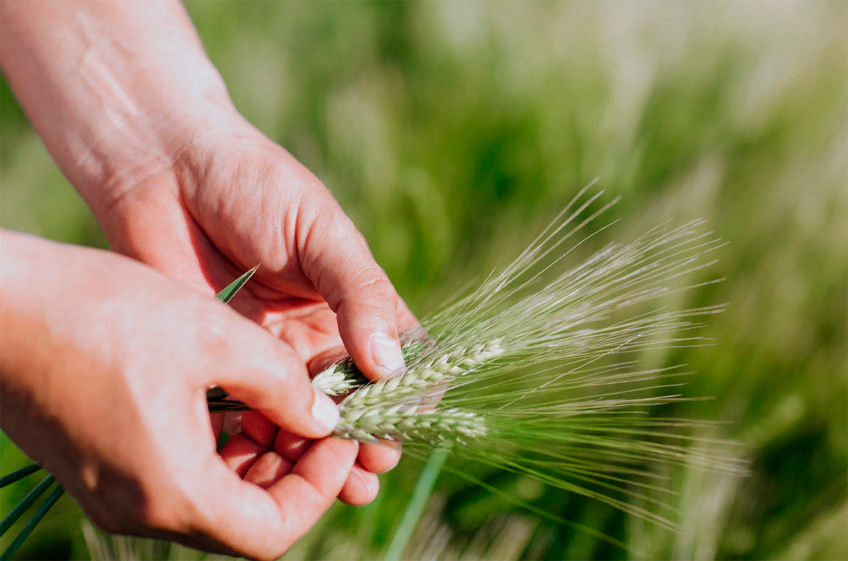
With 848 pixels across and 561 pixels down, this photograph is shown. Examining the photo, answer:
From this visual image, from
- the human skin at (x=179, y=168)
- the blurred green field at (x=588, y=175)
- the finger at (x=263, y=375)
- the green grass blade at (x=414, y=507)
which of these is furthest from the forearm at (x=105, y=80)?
the green grass blade at (x=414, y=507)

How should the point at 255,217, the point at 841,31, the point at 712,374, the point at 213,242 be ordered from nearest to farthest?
the point at 255,217 < the point at 213,242 < the point at 712,374 < the point at 841,31

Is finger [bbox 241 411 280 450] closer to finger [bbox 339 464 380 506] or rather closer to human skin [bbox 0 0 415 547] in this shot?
human skin [bbox 0 0 415 547]

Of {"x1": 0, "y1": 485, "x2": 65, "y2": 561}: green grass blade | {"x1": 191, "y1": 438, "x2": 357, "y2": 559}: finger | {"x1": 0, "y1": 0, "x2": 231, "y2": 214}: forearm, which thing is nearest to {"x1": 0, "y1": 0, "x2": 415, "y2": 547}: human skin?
{"x1": 0, "y1": 0, "x2": 231, "y2": 214}: forearm

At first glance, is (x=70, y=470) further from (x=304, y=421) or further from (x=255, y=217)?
(x=255, y=217)

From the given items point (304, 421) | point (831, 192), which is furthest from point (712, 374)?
point (304, 421)

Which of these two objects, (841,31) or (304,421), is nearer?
(304,421)

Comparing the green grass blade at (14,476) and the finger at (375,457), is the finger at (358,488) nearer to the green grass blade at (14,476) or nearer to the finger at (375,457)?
the finger at (375,457)

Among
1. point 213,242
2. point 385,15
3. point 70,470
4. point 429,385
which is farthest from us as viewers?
point 385,15

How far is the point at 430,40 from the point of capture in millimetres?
1437

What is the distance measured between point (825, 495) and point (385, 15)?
146 cm

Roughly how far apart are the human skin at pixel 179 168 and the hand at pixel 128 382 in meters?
0.25

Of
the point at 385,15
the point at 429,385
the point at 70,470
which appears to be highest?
the point at 385,15

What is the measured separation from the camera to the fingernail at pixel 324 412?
2.20 feet

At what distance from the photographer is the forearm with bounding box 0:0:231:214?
40.3 inches
